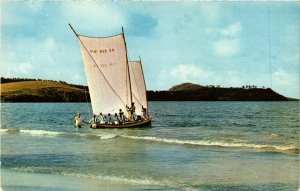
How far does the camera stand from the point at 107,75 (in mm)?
27578

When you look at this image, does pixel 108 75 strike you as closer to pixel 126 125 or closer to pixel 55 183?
pixel 126 125

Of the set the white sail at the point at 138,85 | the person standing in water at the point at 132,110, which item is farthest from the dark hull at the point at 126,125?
the white sail at the point at 138,85

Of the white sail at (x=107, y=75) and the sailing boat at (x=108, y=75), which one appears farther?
the white sail at (x=107, y=75)

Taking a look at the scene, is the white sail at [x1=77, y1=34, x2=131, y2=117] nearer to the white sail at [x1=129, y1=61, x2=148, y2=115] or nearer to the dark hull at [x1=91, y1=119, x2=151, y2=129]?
the dark hull at [x1=91, y1=119, x2=151, y2=129]

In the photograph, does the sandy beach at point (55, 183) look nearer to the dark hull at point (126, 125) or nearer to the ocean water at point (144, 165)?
the ocean water at point (144, 165)

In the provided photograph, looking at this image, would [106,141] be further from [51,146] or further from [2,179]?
[2,179]

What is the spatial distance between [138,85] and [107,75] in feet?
17.9

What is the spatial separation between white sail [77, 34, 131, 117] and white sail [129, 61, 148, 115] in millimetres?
3321

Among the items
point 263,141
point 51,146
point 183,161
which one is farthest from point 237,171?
point 263,141

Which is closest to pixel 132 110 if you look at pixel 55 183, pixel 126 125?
pixel 126 125

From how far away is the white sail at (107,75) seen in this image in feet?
87.2

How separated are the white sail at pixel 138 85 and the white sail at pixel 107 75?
3.32 m

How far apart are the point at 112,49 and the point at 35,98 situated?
42.4 feet

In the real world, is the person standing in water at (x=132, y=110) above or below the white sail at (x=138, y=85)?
below
